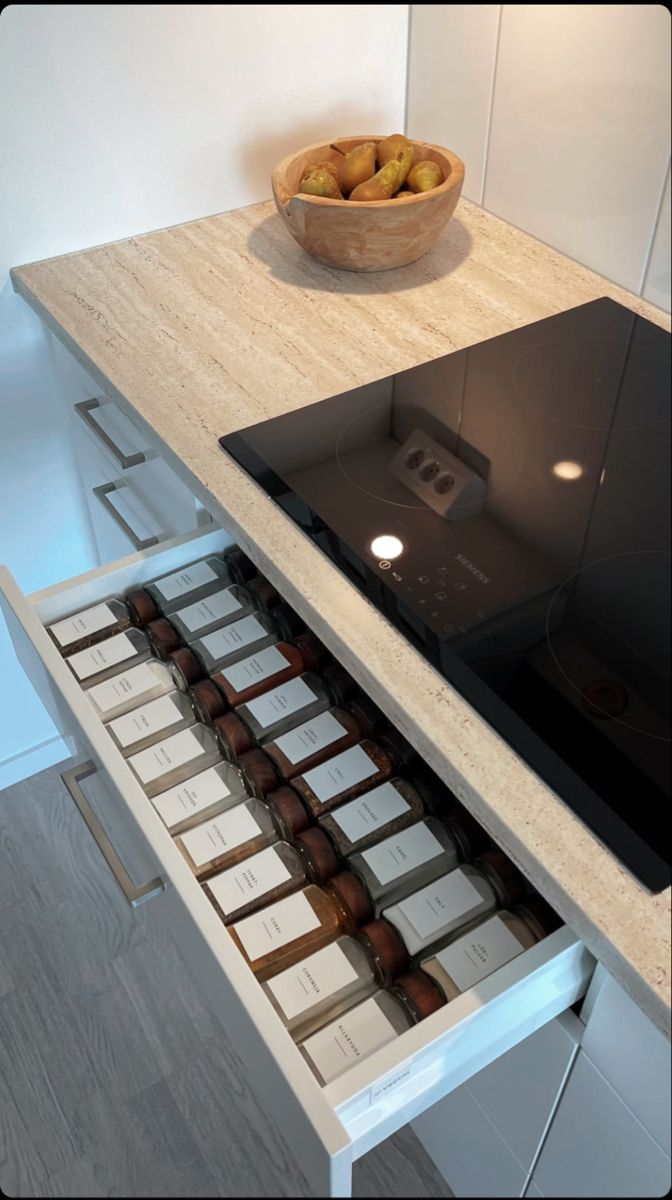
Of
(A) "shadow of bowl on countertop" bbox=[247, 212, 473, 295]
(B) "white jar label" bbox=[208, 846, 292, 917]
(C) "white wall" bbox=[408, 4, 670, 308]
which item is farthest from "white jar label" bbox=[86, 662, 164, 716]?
(C) "white wall" bbox=[408, 4, 670, 308]

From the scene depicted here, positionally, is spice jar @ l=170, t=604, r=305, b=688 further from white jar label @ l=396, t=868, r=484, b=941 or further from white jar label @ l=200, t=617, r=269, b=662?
white jar label @ l=396, t=868, r=484, b=941

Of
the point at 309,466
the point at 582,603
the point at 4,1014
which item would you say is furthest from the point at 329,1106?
the point at 4,1014

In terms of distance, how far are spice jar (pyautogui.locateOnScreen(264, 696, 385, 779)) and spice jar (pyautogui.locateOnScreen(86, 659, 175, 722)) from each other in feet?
0.42

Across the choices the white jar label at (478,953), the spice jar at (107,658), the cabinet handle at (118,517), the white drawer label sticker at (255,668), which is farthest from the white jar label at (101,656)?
the white jar label at (478,953)

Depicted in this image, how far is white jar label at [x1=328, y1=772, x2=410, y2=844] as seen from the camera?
0.82 metres

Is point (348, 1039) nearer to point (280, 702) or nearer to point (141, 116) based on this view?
point (280, 702)

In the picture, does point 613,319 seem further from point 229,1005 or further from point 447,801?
A: point 229,1005

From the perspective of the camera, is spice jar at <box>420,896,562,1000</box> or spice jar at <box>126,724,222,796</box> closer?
spice jar at <box>420,896,562,1000</box>

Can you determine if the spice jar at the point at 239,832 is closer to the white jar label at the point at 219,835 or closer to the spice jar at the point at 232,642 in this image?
the white jar label at the point at 219,835

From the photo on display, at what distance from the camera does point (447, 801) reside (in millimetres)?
854

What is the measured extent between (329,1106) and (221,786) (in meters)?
0.30

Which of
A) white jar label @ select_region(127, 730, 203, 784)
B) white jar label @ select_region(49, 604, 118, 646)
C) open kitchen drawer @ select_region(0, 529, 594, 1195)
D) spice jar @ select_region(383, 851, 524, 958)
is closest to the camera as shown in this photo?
open kitchen drawer @ select_region(0, 529, 594, 1195)

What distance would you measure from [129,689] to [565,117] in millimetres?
804

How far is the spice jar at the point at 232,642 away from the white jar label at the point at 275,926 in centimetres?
25
